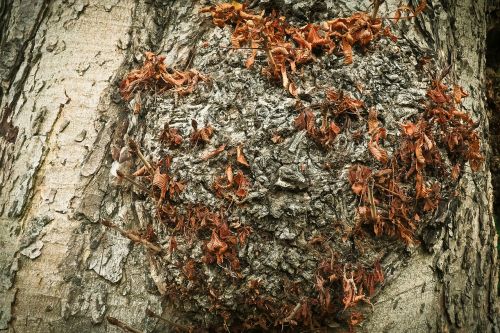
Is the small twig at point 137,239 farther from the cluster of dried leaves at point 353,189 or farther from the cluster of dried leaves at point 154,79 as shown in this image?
the cluster of dried leaves at point 154,79

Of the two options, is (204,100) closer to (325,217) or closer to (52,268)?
(325,217)

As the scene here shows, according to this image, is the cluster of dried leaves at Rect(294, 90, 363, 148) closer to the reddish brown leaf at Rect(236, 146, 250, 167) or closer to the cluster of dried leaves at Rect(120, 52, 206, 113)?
the reddish brown leaf at Rect(236, 146, 250, 167)

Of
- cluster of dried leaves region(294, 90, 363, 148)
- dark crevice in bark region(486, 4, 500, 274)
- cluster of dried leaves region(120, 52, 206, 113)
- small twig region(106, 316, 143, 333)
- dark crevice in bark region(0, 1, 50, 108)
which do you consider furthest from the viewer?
dark crevice in bark region(486, 4, 500, 274)

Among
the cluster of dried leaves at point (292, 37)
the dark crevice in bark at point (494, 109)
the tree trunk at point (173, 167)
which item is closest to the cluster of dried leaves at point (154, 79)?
the tree trunk at point (173, 167)

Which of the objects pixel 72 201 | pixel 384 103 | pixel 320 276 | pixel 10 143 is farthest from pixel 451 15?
pixel 10 143

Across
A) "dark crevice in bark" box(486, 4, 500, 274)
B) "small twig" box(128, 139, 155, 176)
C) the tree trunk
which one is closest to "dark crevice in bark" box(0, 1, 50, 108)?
the tree trunk
